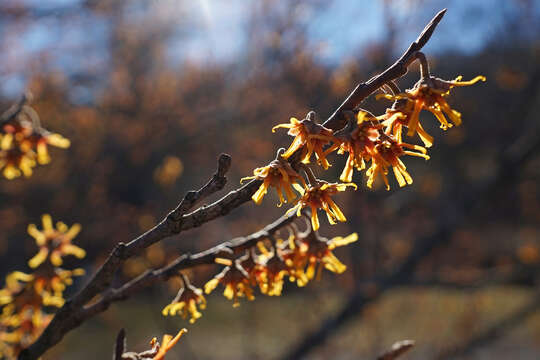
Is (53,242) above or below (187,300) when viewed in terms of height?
above

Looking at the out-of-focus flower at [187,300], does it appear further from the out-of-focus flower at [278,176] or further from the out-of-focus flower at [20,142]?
the out-of-focus flower at [20,142]

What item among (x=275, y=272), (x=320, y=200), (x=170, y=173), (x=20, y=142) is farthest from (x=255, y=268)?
(x=170, y=173)

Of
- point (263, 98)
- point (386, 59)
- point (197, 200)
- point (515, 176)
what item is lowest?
point (197, 200)

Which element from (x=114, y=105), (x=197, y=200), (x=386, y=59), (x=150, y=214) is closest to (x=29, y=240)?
(x=150, y=214)

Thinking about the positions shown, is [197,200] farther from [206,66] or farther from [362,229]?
[206,66]

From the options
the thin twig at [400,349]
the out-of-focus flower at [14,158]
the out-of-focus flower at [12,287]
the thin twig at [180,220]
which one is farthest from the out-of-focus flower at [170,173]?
the thin twig at [400,349]

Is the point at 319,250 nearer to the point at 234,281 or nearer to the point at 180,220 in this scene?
the point at 234,281
